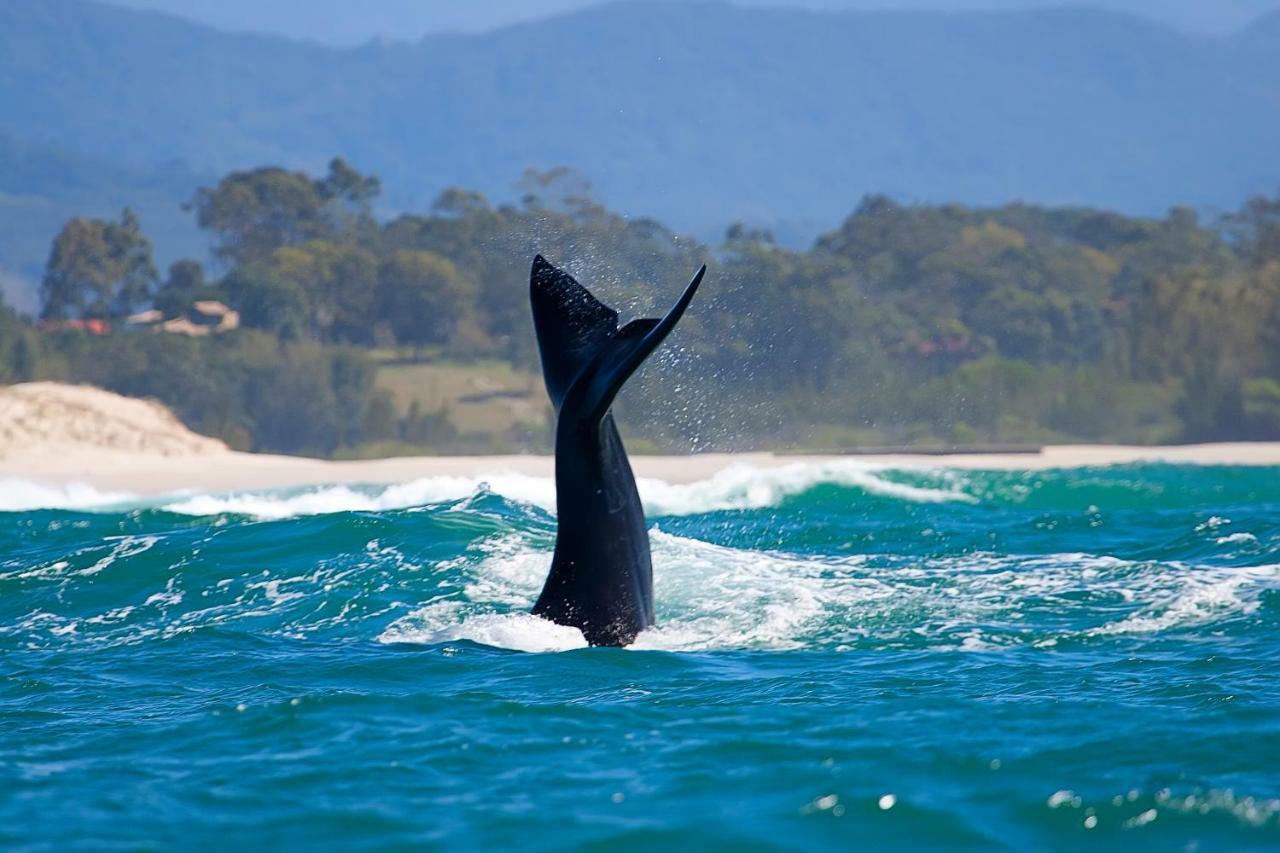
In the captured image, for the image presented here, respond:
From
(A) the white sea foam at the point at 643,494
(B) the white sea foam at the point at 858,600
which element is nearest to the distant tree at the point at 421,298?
(A) the white sea foam at the point at 643,494

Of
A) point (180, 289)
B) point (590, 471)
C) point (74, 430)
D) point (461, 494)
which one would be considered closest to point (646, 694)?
point (590, 471)

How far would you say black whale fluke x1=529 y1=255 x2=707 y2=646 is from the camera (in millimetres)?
9438

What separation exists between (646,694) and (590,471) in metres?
1.47

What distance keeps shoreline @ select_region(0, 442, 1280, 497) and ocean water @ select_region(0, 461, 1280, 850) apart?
17646 millimetres

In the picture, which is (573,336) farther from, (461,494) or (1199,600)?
(461,494)

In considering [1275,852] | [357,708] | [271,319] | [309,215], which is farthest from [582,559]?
[309,215]

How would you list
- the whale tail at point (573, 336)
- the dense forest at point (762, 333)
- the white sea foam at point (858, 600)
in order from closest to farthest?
the whale tail at point (573, 336) → the white sea foam at point (858, 600) → the dense forest at point (762, 333)

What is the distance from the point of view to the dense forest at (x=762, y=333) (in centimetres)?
5453

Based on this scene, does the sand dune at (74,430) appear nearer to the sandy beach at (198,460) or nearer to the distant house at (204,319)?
the sandy beach at (198,460)

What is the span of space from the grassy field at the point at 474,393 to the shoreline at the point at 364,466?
14721mm

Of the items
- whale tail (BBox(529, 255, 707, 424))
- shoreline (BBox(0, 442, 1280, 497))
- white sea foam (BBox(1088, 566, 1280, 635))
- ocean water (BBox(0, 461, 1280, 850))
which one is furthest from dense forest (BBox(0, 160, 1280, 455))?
whale tail (BBox(529, 255, 707, 424))

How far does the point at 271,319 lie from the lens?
6125 centimetres

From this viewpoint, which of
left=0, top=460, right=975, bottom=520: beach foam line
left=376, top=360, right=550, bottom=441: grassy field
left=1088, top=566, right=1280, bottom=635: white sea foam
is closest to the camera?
left=1088, top=566, right=1280, bottom=635: white sea foam

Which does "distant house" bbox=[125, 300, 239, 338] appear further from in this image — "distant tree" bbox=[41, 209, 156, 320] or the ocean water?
the ocean water
